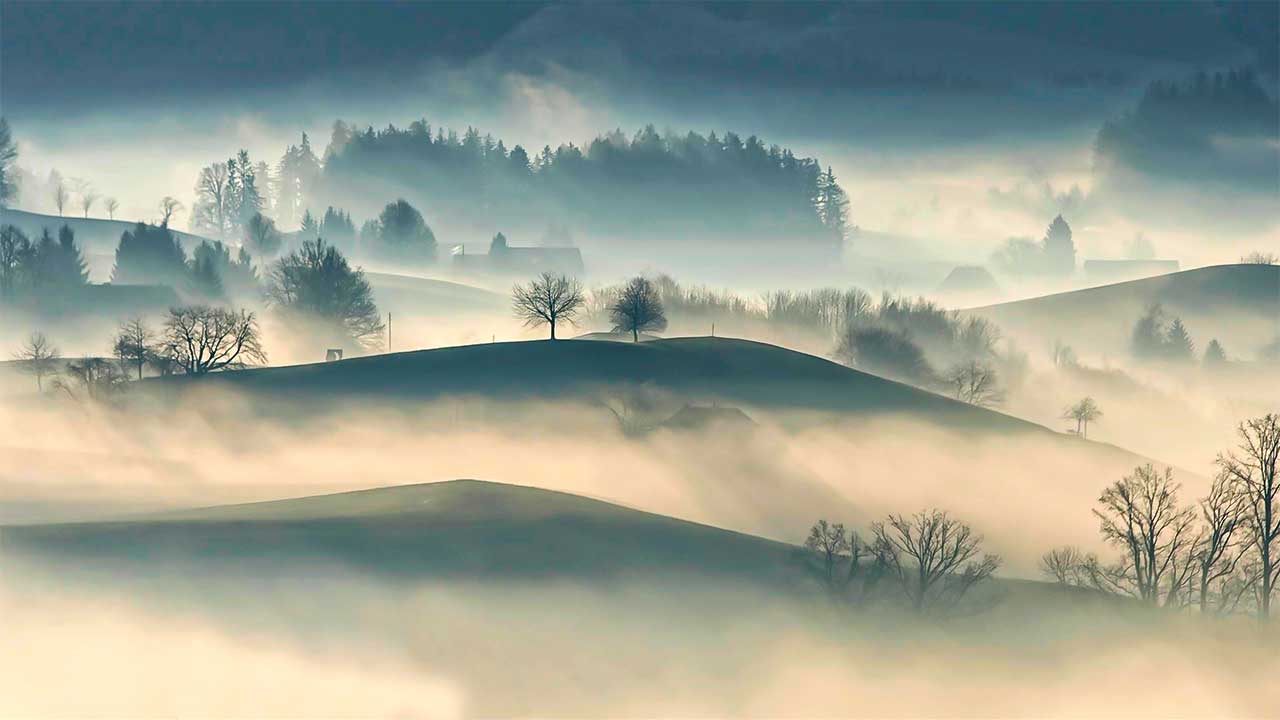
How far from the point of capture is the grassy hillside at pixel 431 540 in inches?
2918

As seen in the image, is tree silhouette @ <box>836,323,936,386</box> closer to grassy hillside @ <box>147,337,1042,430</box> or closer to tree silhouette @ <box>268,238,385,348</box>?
grassy hillside @ <box>147,337,1042,430</box>

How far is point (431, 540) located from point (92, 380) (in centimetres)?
6427

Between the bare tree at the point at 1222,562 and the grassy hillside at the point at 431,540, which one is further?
the bare tree at the point at 1222,562

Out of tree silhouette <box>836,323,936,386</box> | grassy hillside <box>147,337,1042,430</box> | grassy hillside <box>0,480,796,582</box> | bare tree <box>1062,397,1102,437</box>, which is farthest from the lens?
tree silhouette <box>836,323,936,386</box>

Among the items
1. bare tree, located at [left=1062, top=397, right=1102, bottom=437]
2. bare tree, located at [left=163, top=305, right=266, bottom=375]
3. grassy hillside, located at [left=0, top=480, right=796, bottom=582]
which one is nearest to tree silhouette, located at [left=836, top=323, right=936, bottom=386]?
bare tree, located at [left=1062, top=397, right=1102, bottom=437]

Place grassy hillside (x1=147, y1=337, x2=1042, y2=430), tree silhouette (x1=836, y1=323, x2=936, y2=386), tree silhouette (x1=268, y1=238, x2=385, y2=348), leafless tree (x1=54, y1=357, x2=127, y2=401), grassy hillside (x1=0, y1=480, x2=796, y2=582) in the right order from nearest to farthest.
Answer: grassy hillside (x1=0, y1=480, x2=796, y2=582), leafless tree (x1=54, y1=357, x2=127, y2=401), grassy hillside (x1=147, y1=337, x2=1042, y2=430), tree silhouette (x1=836, y1=323, x2=936, y2=386), tree silhouette (x1=268, y1=238, x2=385, y2=348)

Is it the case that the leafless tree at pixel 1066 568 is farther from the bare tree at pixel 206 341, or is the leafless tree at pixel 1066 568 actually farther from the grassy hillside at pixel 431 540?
the bare tree at pixel 206 341

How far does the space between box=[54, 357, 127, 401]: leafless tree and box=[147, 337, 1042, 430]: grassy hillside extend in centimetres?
363

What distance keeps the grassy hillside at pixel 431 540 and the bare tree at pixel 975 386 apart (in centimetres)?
8410

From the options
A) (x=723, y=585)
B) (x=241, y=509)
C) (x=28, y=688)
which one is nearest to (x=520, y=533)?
(x=723, y=585)

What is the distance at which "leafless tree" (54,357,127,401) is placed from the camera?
12938cm

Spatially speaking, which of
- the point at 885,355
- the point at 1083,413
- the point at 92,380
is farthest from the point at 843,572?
the point at 1083,413

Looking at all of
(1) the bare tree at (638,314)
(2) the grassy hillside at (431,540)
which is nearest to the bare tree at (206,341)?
→ (1) the bare tree at (638,314)

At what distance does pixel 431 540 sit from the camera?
257ft
